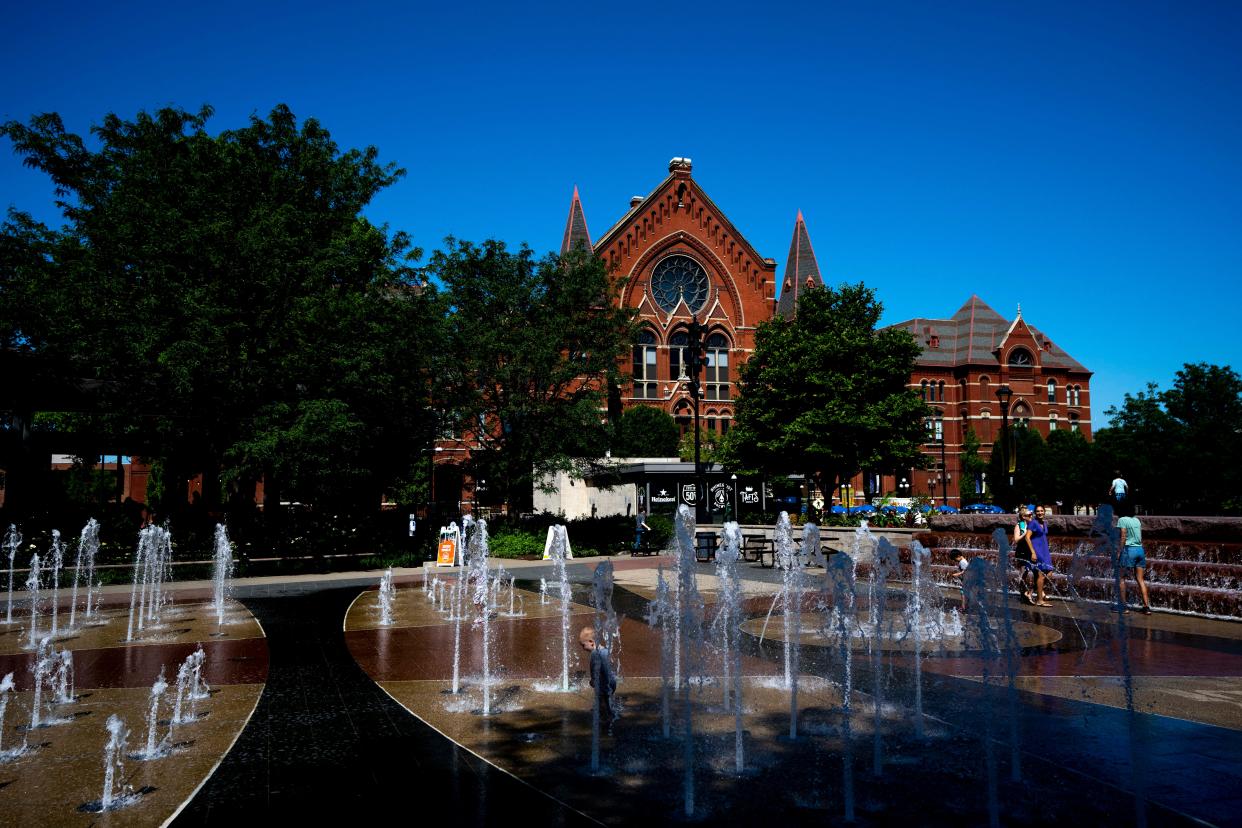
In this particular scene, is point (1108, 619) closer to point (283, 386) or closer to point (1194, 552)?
point (1194, 552)

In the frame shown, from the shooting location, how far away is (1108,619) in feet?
44.4

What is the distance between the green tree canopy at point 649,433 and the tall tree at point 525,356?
17.7 meters

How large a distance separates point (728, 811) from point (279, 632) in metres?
9.89

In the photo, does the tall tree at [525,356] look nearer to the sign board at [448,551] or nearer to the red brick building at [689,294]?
the sign board at [448,551]

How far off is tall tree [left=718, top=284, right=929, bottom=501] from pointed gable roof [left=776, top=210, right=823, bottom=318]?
2505 centimetres

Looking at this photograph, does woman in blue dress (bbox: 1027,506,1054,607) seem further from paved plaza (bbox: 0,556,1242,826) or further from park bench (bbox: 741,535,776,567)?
park bench (bbox: 741,535,776,567)

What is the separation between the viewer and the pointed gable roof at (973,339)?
239 ft

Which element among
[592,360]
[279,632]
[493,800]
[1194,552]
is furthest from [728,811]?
[592,360]

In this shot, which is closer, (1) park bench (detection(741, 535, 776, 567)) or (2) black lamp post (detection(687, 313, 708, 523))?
(1) park bench (detection(741, 535, 776, 567))

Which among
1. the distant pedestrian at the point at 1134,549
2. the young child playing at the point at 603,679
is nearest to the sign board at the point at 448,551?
the distant pedestrian at the point at 1134,549

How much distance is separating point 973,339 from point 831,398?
37.6 m

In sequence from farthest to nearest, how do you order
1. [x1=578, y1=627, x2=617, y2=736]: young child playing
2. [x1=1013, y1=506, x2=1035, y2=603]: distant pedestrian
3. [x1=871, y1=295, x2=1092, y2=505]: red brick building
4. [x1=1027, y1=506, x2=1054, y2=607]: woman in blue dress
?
1. [x1=871, y1=295, x2=1092, y2=505]: red brick building
2. [x1=1027, y1=506, x2=1054, y2=607]: woman in blue dress
3. [x1=1013, y1=506, x2=1035, y2=603]: distant pedestrian
4. [x1=578, y1=627, x2=617, y2=736]: young child playing

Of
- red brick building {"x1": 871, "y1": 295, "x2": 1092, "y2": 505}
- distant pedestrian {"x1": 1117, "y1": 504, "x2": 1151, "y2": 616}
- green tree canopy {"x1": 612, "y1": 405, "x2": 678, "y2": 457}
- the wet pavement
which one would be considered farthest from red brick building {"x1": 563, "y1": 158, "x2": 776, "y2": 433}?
the wet pavement

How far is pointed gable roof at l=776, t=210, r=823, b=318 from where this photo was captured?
235 feet
